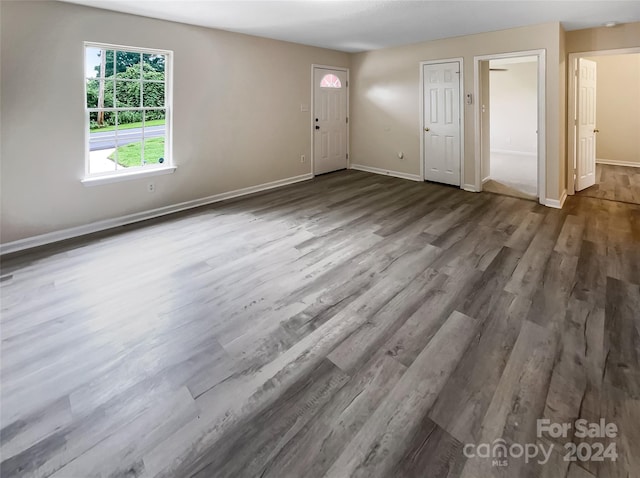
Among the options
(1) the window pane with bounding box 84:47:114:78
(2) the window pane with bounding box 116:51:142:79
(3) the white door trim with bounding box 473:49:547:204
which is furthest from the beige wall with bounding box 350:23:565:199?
(1) the window pane with bounding box 84:47:114:78

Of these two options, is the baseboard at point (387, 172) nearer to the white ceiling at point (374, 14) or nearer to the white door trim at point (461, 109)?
the white door trim at point (461, 109)

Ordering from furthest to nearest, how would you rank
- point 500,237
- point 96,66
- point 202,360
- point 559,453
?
point 96,66 < point 500,237 < point 202,360 < point 559,453

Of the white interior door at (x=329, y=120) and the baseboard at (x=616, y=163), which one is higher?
the white interior door at (x=329, y=120)

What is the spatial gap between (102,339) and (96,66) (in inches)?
137

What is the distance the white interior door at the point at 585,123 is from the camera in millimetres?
5352

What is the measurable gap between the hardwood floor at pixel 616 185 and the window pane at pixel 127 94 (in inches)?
263

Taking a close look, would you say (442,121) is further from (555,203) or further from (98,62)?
(98,62)

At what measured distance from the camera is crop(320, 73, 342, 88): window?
7.01 meters

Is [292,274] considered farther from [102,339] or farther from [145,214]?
[145,214]

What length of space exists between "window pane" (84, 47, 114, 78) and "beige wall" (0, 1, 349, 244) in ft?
0.42

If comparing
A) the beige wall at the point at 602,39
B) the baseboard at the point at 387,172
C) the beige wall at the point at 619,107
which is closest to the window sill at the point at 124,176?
the baseboard at the point at 387,172

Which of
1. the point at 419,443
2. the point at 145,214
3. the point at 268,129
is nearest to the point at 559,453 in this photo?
the point at 419,443

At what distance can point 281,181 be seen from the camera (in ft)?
21.5

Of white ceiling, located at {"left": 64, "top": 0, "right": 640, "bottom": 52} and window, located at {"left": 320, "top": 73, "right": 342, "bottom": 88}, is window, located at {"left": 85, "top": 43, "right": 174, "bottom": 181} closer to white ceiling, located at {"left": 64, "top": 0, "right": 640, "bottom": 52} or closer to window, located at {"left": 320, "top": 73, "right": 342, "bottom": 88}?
white ceiling, located at {"left": 64, "top": 0, "right": 640, "bottom": 52}
